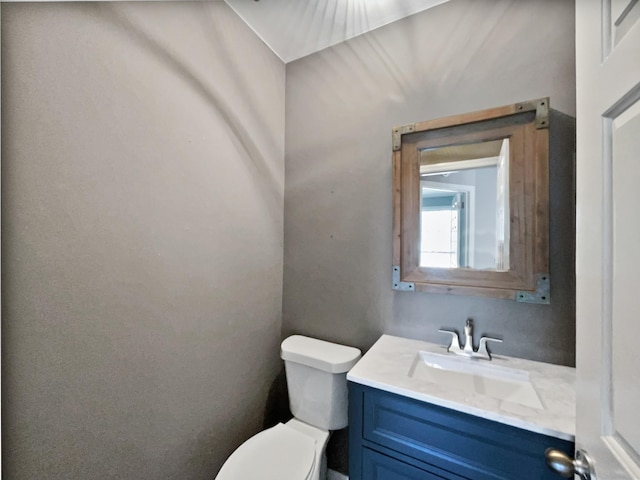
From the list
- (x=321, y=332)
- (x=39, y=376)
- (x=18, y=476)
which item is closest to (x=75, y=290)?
(x=39, y=376)

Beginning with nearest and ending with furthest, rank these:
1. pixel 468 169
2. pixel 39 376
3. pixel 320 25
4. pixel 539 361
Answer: pixel 39 376 < pixel 539 361 < pixel 468 169 < pixel 320 25

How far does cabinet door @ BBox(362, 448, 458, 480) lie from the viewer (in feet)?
2.77

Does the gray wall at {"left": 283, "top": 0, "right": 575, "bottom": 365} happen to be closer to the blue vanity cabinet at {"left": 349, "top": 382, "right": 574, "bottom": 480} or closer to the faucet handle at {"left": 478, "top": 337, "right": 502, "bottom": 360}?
the faucet handle at {"left": 478, "top": 337, "right": 502, "bottom": 360}

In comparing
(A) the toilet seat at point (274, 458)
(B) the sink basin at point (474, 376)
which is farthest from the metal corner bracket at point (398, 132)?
(A) the toilet seat at point (274, 458)

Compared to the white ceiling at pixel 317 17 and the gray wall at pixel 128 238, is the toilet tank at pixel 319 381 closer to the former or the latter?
the gray wall at pixel 128 238

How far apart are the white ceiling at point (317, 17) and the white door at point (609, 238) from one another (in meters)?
0.91

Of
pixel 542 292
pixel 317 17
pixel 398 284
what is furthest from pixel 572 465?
pixel 317 17

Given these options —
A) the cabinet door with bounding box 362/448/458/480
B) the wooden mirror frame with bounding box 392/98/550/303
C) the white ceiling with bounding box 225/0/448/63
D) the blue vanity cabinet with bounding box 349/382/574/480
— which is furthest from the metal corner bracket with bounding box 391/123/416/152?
the cabinet door with bounding box 362/448/458/480

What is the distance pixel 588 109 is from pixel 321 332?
4.52 ft

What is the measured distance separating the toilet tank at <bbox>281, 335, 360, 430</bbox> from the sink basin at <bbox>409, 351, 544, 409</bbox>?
1.06 ft

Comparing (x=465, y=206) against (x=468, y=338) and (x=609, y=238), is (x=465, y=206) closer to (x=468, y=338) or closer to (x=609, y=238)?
(x=468, y=338)

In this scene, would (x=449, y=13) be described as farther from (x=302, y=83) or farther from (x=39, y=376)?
(x=39, y=376)

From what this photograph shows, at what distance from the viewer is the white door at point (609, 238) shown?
45 cm

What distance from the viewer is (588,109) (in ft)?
1.95
